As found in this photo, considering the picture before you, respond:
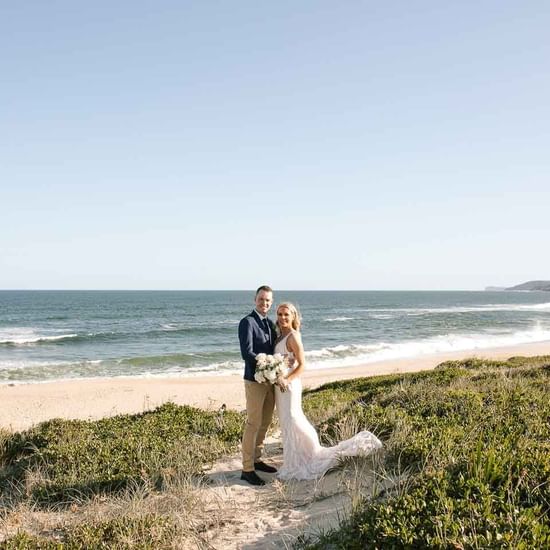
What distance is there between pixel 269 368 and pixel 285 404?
31.4 inches

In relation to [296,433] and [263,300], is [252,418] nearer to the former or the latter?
[296,433]

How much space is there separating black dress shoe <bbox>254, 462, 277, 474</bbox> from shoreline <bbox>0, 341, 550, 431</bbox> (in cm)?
860

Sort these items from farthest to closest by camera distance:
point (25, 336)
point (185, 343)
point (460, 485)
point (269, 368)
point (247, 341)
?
1. point (25, 336)
2. point (185, 343)
3. point (247, 341)
4. point (269, 368)
5. point (460, 485)

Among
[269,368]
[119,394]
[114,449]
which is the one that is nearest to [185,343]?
[119,394]

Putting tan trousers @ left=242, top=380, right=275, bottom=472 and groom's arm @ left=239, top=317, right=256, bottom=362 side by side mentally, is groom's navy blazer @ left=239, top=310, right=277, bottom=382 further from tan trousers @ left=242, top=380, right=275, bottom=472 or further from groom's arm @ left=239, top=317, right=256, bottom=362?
tan trousers @ left=242, top=380, right=275, bottom=472

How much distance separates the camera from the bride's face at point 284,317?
7.07 metres

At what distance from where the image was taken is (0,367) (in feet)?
106

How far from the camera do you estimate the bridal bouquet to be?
261 inches

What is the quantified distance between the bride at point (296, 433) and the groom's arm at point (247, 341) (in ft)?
1.41

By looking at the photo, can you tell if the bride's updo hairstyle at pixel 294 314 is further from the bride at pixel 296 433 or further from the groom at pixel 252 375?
the groom at pixel 252 375

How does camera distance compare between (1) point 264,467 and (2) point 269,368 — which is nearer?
(2) point 269,368

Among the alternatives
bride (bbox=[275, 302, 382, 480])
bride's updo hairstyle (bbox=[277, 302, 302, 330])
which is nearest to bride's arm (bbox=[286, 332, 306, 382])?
bride (bbox=[275, 302, 382, 480])

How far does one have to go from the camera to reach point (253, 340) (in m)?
7.08

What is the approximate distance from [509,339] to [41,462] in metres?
46.9
